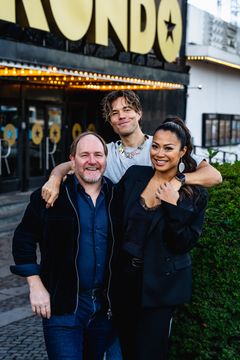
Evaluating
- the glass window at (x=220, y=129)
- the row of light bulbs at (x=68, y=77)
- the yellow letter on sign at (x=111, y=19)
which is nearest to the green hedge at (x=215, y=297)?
the row of light bulbs at (x=68, y=77)

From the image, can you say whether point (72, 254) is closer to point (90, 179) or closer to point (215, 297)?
point (90, 179)

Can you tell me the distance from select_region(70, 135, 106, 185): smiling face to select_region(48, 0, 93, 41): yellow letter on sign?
7.49 metres

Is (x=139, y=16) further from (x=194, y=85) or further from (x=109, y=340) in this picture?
(x=109, y=340)

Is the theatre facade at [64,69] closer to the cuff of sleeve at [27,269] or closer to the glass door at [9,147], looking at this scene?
the glass door at [9,147]

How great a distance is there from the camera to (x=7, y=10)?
8867 mm

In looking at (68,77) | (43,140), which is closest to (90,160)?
(68,77)

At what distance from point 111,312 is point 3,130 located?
10.6 metres

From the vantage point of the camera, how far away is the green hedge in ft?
11.0

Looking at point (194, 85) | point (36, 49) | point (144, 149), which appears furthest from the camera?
point (194, 85)

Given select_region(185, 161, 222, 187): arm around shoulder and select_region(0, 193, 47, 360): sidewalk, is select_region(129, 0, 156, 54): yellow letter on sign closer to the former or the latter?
select_region(0, 193, 47, 360): sidewalk

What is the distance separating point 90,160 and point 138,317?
0.90 metres

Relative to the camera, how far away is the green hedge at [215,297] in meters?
3.36

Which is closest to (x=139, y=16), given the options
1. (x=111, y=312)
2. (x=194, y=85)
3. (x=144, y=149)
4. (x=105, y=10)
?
(x=105, y=10)

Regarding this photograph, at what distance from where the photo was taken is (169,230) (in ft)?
9.55
